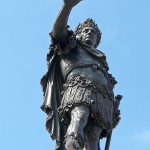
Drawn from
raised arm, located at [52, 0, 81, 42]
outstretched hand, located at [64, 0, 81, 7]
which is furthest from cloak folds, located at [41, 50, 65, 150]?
outstretched hand, located at [64, 0, 81, 7]

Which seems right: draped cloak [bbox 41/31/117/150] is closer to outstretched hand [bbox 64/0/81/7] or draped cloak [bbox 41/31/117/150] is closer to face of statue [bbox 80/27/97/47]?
face of statue [bbox 80/27/97/47]

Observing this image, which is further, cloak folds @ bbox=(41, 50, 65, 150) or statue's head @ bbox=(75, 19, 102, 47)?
statue's head @ bbox=(75, 19, 102, 47)

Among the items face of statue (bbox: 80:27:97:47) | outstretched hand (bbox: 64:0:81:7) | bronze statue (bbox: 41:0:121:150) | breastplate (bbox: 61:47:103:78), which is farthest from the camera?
face of statue (bbox: 80:27:97:47)

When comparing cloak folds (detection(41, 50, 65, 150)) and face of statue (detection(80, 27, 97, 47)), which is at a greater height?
face of statue (detection(80, 27, 97, 47))

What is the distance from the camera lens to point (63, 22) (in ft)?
36.4

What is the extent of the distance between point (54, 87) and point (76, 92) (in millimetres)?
866

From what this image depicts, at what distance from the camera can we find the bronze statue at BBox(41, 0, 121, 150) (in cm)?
1051

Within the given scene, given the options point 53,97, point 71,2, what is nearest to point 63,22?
point 71,2

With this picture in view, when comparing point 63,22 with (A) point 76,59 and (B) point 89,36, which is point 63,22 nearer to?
(A) point 76,59

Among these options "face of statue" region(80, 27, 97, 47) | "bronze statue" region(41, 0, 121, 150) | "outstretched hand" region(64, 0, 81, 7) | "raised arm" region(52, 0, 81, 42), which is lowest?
"bronze statue" region(41, 0, 121, 150)

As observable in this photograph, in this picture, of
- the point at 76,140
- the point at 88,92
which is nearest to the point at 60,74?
the point at 88,92

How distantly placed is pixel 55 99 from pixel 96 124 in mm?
1093

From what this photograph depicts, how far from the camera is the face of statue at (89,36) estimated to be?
12.4 meters

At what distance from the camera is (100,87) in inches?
432
